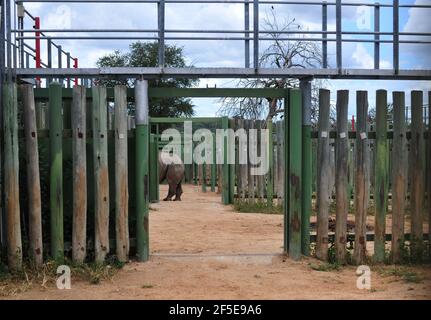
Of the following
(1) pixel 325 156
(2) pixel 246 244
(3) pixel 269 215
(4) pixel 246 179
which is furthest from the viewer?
(4) pixel 246 179

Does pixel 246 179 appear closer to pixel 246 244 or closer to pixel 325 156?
pixel 246 244

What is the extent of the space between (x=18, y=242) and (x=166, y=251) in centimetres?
241

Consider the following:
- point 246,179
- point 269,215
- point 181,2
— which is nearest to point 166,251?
point 181,2

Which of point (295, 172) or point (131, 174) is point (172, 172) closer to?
point (131, 174)

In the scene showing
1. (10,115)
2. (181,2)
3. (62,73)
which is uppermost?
(181,2)

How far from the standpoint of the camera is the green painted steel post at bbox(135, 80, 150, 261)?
7.89m

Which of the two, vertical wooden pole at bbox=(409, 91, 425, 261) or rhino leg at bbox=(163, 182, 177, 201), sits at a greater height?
vertical wooden pole at bbox=(409, 91, 425, 261)

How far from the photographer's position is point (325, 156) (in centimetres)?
812

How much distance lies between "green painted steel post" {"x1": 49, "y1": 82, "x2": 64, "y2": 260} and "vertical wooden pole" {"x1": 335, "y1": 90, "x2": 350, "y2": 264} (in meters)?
3.58

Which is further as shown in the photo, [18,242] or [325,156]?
[325,156]

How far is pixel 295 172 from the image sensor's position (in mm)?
8172

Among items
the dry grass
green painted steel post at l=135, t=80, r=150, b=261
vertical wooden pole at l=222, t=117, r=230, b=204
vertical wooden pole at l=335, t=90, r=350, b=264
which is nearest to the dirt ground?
the dry grass

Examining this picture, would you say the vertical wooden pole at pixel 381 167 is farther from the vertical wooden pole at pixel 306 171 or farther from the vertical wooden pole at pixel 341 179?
the vertical wooden pole at pixel 306 171

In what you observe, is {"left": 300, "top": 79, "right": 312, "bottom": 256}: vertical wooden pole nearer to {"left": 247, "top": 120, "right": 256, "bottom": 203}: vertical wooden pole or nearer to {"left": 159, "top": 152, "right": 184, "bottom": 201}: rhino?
{"left": 247, "top": 120, "right": 256, "bottom": 203}: vertical wooden pole
